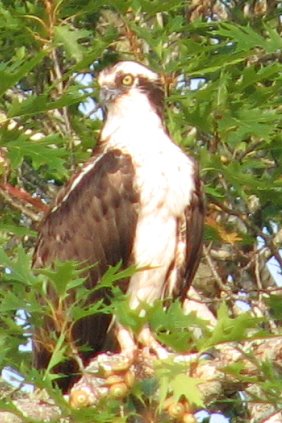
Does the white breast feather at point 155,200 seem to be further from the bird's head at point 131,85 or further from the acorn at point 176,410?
the acorn at point 176,410

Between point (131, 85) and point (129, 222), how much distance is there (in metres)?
1.14

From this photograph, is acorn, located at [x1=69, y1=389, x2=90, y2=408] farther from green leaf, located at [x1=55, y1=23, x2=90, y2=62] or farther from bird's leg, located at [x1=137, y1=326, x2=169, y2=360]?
green leaf, located at [x1=55, y1=23, x2=90, y2=62]

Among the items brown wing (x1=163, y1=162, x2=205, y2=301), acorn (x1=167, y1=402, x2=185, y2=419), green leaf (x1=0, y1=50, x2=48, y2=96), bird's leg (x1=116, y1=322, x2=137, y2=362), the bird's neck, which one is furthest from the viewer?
the bird's neck

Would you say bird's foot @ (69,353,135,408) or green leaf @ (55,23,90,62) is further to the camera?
green leaf @ (55,23,90,62)

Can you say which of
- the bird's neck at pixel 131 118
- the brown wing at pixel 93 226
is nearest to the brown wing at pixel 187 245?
the brown wing at pixel 93 226

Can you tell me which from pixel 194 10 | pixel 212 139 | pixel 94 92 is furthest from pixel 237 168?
pixel 194 10

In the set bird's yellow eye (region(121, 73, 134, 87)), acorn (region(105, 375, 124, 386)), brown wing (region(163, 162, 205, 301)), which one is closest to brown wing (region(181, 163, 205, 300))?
brown wing (region(163, 162, 205, 301))

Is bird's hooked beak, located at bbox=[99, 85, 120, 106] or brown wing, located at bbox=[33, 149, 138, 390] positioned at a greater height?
bird's hooked beak, located at bbox=[99, 85, 120, 106]

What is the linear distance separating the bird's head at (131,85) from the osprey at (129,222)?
0.36 m

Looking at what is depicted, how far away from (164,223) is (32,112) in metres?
0.96

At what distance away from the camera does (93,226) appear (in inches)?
374

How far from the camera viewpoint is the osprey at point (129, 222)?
9.30 m

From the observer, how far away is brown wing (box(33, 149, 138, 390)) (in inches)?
366

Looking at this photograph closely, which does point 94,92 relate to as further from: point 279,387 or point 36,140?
point 279,387
